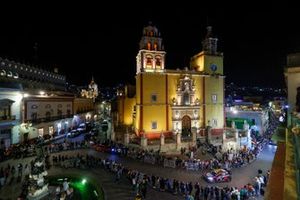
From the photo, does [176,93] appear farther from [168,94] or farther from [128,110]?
[128,110]

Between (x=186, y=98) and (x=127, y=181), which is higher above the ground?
(x=186, y=98)

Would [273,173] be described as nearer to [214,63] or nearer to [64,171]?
[64,171]

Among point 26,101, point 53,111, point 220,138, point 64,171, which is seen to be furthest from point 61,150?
point 220,138

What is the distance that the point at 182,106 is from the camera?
1403 inches

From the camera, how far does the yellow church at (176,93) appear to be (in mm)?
34062

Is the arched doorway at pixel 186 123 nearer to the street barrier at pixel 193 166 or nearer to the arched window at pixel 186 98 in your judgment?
the arched window at pixel 186 98

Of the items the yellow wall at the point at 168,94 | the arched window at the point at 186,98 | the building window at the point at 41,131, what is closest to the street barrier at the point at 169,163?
the yellow wall at the point at 168,94

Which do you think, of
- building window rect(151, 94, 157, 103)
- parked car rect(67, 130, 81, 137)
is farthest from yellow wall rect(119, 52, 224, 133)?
parked car rect(67, 130, 81, 137)

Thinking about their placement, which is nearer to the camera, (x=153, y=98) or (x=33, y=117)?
(x=33, y=117)

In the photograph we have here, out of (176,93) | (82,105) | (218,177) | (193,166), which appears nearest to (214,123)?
(176,93)

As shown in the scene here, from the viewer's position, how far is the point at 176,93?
35750 mm

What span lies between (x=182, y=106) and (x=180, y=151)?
8064mm

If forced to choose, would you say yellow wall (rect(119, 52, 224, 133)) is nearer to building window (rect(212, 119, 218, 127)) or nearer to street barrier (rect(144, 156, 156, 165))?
building window (rect(212, 119, 218, 127))

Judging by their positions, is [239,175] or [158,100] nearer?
[239,175]
